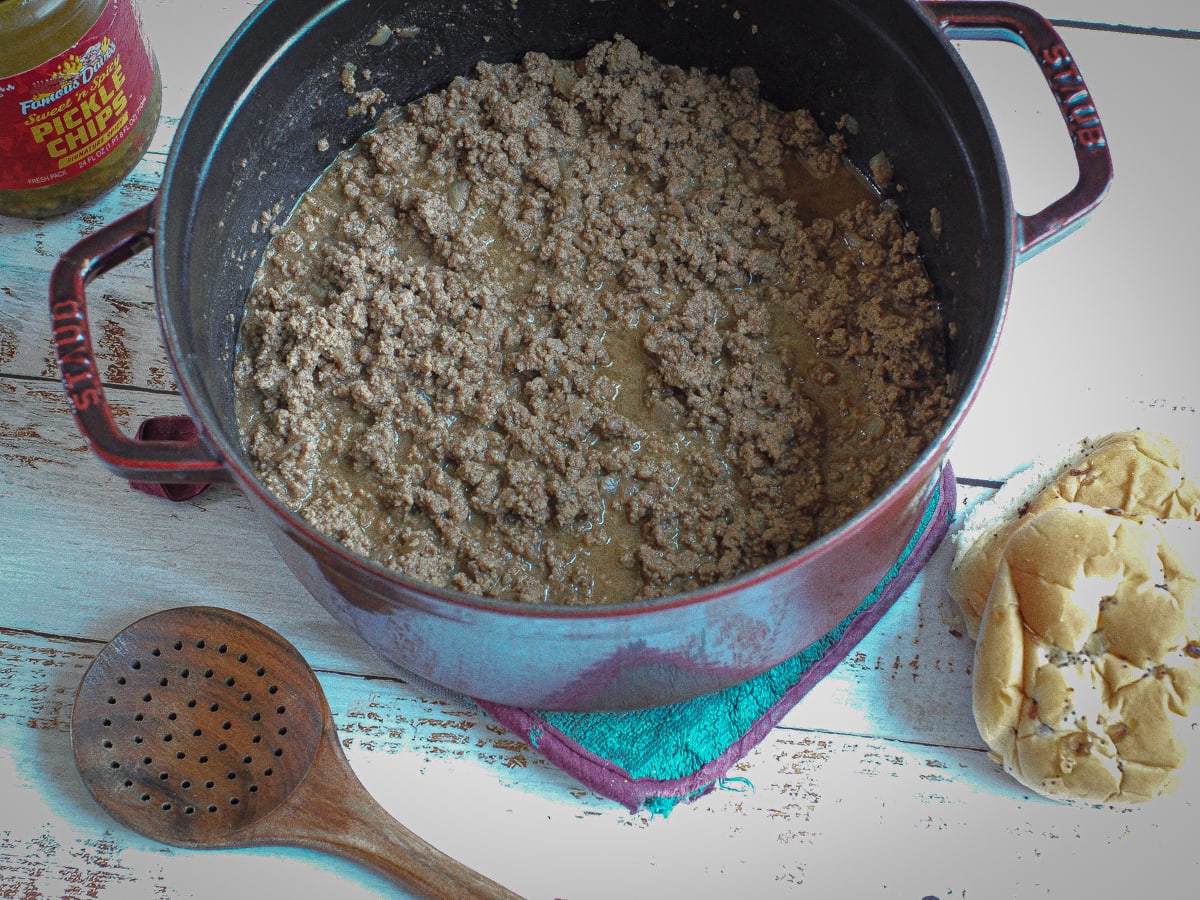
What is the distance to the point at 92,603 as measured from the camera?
1.70 m

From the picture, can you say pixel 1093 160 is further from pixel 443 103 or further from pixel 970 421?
pixel 443 103

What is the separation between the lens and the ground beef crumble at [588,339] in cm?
158

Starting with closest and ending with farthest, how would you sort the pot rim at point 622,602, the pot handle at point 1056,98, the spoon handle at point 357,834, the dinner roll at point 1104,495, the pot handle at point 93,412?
1. the pot rim at point 622,602
2. the pot handle at point 93,412
3. the pot handle at point 1056,98
4. the spoon handle at point 357,834
5. the dinner roll at point 1104,495

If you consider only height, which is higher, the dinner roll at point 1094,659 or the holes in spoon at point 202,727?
the dinner roll at point 1094,659

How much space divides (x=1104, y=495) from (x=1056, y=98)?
53 centimetres

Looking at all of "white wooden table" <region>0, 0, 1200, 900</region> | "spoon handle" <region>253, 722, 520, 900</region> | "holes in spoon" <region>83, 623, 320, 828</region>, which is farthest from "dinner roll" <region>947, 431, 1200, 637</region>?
"holes in spoon" <region>83, 623, 320, 828</region>

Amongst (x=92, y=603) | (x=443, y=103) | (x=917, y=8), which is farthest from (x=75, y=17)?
(x=917, y=8)

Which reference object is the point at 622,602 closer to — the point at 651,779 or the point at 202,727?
the point at 651,779

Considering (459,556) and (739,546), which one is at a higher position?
(739,546)

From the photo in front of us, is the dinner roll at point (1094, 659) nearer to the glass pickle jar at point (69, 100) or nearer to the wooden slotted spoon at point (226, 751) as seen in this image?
the wooden slotted spoon at point (226, 751)

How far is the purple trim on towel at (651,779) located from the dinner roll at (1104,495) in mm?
134

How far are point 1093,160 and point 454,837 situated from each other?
1.16m

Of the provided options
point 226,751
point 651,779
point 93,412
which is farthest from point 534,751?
point 93,412

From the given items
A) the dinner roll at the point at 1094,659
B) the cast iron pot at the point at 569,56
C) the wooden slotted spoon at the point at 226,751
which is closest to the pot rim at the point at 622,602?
the cast iron pot at the point at 569,56
